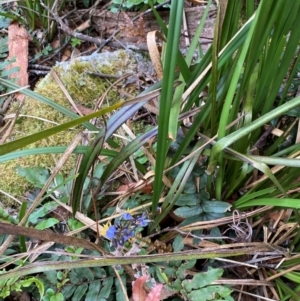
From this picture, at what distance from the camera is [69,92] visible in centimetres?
126

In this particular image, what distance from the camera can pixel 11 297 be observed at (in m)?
0.89

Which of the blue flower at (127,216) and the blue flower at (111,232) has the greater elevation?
the blue flower at (127,216)

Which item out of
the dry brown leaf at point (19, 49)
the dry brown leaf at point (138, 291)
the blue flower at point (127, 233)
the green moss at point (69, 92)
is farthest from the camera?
the dry brown leaf at point (19, 49)

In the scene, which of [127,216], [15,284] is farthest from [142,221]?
[15,284]

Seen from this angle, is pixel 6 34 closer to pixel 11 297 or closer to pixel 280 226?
pixel 11 297

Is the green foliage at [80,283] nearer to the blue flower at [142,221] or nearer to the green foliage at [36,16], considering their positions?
the blue flower at [142,221]

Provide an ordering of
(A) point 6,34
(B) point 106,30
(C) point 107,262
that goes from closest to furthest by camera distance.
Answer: (C) point 107,262 → (B) point 106,30 → (A) point 6,34

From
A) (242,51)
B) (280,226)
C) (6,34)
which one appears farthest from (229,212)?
(6,34)

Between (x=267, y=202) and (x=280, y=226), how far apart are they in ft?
0.55

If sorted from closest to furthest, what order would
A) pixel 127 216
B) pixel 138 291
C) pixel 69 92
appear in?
pixel 138 291 < pixel 127 216 < pixel 69 92

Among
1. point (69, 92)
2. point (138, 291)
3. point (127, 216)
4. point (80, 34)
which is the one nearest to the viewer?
point (138, 291)

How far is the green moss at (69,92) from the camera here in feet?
3.78

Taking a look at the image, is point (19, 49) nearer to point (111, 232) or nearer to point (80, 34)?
point (80, 34)

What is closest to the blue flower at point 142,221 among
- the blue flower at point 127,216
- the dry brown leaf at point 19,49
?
the blue flower at point 127,216
